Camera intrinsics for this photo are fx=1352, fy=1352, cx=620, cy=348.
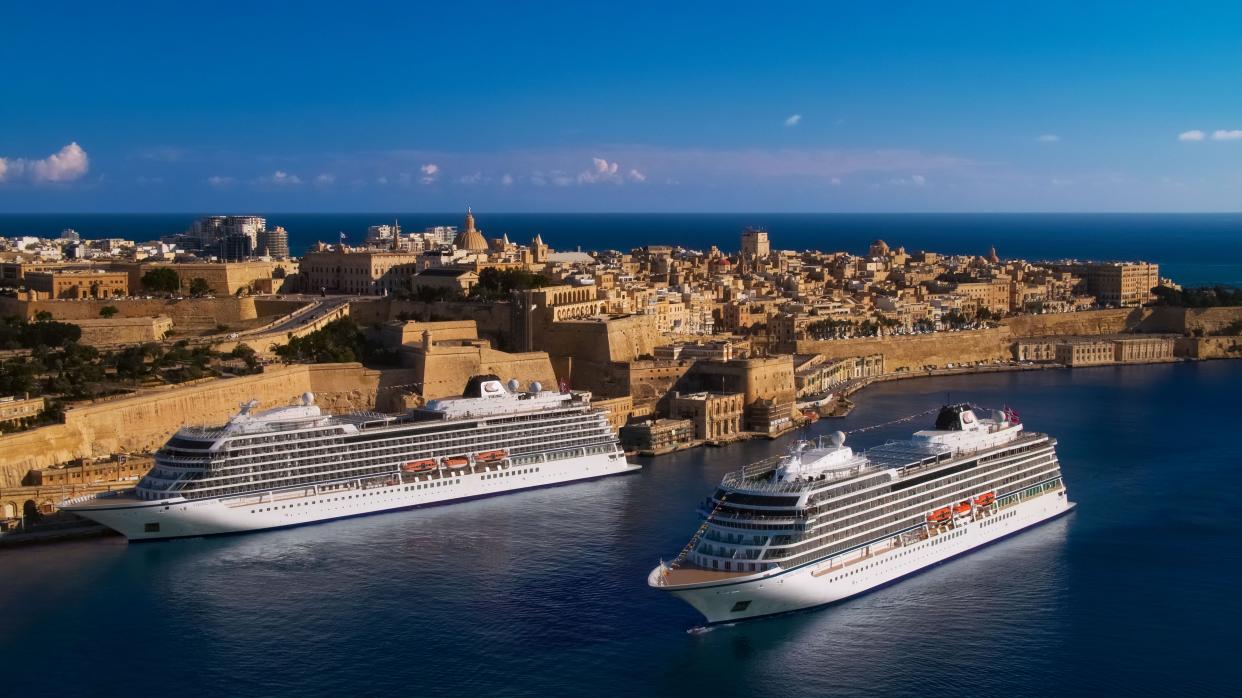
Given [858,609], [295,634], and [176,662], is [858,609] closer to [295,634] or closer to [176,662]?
[295,634]

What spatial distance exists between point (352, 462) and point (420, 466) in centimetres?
123

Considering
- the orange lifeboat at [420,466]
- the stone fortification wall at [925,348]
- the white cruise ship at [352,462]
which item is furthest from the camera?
the stone fortification wall at [925,348]

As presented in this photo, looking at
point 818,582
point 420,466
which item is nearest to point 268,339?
point 420,466

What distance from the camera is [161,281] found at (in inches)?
1394

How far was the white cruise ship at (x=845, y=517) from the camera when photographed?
1606cm

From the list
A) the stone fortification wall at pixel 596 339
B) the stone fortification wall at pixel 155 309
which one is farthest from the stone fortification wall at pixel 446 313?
the stone fortification wall at pixel 155 309

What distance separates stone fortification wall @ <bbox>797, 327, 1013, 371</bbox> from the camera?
131ft

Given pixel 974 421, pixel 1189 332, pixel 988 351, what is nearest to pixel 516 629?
pixel 974 421

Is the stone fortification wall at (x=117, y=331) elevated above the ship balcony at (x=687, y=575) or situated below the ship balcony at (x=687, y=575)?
above

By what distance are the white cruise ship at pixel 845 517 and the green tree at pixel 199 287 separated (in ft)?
70.9

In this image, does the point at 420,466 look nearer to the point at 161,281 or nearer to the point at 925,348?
the point at 161,281

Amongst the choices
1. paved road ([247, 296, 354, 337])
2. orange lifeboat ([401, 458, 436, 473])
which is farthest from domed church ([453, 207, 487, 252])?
orange lifeboat ([401, 458, 436, 473])

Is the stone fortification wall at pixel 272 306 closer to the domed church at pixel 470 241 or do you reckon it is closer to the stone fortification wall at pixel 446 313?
the stone fortification wall at pixel 446 313

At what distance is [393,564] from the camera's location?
62.0 feet
